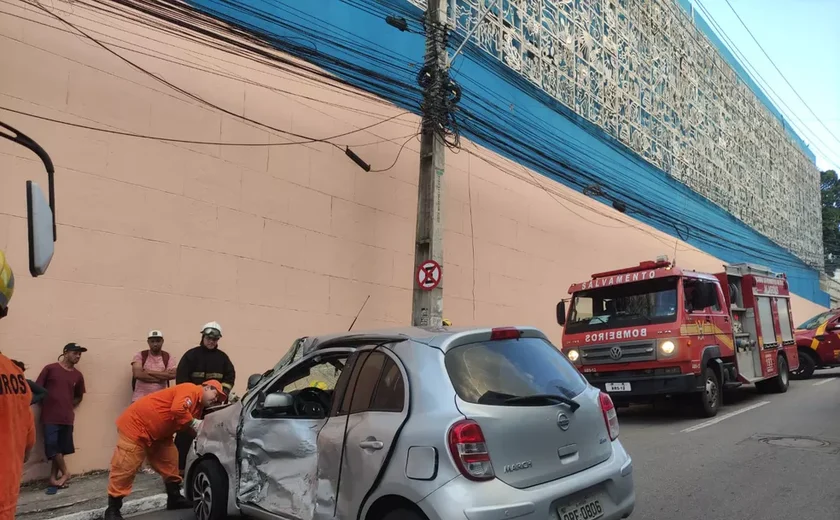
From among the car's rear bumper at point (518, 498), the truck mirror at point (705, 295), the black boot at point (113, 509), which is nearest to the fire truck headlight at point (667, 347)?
the truck mirror at point (705, 295)

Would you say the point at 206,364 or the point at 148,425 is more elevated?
the point at 206,364

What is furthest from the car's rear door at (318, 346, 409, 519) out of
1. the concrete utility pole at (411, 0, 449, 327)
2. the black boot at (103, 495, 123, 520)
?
the concrete utility pole at (411, 0, 449, 327)

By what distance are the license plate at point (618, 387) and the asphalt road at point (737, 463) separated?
0.57 metres

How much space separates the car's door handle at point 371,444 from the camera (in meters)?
3.22

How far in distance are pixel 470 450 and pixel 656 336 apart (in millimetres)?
6688

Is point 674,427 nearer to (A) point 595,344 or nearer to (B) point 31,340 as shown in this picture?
(A) point 595,344

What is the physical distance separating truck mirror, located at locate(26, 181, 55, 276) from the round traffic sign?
6.22 metres

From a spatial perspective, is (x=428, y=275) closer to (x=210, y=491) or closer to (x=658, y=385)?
(x=658, y=385)

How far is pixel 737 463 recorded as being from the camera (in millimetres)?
6238

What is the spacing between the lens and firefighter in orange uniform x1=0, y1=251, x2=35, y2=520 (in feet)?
7.35

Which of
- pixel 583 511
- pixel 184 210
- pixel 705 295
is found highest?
pixel 184 210

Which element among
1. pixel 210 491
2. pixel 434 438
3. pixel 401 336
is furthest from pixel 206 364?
pixel 434 438

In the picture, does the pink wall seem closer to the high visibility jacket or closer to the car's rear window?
the high visibility jacket

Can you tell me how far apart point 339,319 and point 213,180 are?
300 cm
